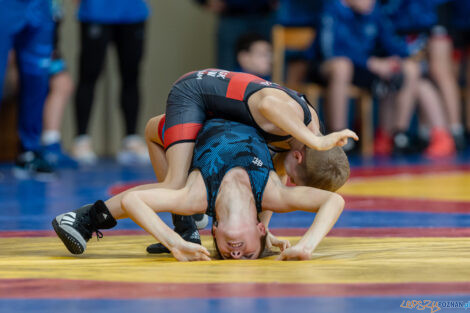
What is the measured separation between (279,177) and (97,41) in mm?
4096

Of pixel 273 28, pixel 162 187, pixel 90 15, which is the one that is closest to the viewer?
pixel 162 187

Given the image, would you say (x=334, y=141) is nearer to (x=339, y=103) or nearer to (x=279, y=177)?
(x=279, y=177)

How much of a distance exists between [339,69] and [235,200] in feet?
16.7

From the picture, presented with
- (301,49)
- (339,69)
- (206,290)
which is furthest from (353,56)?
(206,290)

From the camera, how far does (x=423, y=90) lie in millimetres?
7938

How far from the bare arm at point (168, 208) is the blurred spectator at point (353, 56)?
16.1 feet

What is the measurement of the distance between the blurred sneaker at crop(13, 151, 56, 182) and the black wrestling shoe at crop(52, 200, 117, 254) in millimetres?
2652

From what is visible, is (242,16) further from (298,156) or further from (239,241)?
(239,241)

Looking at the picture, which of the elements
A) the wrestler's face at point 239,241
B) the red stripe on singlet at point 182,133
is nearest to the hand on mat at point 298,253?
the wrestler's face at point 239,241

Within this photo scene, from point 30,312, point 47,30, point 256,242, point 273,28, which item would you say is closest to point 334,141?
point 256,242

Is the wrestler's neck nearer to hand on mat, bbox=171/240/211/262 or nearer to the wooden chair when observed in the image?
hand on mat, bbox=171/240/211/262

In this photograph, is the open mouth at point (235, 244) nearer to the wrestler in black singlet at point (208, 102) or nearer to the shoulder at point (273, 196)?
the shoulder at point (273, 196)

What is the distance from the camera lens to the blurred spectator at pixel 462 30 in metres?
8.91

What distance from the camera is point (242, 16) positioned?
758 cm
